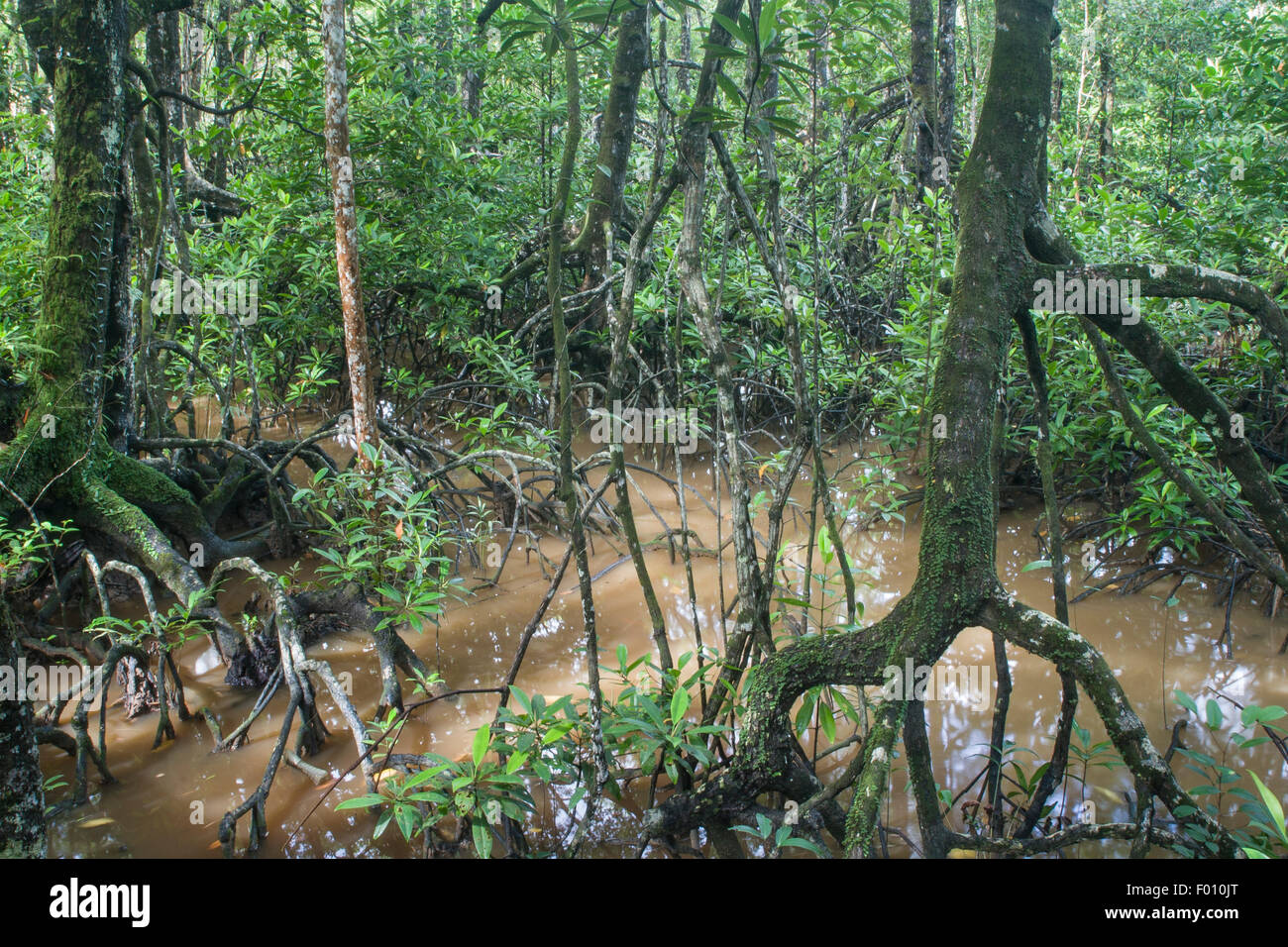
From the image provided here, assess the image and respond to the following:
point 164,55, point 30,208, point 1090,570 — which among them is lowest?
point 1090,570

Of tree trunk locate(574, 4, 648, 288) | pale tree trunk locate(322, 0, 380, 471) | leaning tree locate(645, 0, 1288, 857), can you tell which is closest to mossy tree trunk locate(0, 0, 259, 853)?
pale tree trunk locate(322, 0, 380, 471)

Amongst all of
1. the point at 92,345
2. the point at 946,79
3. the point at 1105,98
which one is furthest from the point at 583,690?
the point at 1105,98

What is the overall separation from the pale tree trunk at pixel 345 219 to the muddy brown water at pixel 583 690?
43.4 inches

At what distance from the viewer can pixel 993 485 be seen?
2240 millimetres

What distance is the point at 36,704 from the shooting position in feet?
12.5

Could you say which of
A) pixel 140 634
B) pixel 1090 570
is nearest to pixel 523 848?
pixel 140 634

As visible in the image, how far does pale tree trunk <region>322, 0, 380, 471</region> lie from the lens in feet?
12.0

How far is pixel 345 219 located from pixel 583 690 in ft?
8.28

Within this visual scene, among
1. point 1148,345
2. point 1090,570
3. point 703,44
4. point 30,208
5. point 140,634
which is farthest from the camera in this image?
point 30,208

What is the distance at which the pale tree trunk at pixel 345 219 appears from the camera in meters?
3.64

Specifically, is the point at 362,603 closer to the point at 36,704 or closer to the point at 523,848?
the point at 36,704

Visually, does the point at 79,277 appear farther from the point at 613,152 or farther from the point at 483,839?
the point at 483,839

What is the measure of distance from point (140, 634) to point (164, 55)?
5.34 metres

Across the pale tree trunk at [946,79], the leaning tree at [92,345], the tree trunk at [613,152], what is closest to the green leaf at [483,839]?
the leaning tree at [92,345]
